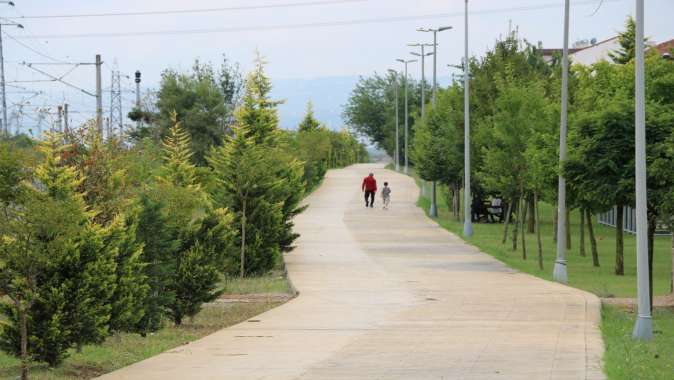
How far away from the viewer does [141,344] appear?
18750 mm

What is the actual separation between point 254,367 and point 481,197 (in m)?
42.4

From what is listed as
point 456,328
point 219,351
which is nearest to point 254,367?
point 219,351

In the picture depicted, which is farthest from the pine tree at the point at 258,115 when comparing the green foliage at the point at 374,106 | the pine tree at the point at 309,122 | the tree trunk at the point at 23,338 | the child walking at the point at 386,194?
the green foliage at the point at 374,106

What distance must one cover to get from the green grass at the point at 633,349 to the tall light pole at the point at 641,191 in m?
0.29

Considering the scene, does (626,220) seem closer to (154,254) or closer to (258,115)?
(258,115)

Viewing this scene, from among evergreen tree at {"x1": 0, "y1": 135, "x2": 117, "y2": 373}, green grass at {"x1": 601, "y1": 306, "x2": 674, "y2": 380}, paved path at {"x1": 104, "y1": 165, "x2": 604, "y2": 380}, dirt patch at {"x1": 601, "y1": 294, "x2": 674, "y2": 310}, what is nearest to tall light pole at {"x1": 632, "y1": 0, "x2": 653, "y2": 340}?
green grass at {"x1": 601, "y1": 306, "x2": 674, "y2": 380}

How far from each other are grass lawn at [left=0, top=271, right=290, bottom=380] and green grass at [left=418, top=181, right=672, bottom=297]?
819cm

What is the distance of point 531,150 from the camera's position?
3388 cm

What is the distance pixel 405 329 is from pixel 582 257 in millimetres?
23031

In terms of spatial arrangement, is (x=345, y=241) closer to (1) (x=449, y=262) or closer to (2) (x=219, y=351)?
(1) (x=449, y=262)

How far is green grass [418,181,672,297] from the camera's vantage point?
101 feet

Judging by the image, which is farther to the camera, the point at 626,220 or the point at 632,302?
the point at 626,220

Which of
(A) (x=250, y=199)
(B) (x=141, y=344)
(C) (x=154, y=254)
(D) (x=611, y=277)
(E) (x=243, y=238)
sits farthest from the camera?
(D) (x=611, y=277)

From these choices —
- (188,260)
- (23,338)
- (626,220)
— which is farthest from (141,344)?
(626,220)
